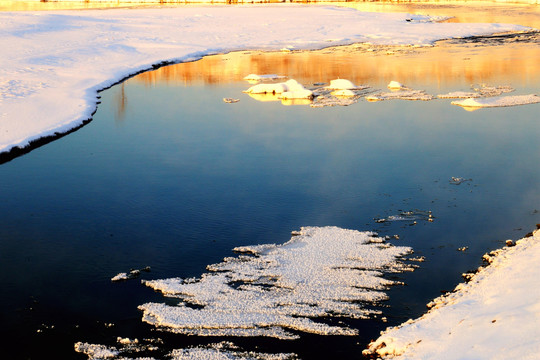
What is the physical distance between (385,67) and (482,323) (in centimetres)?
1923

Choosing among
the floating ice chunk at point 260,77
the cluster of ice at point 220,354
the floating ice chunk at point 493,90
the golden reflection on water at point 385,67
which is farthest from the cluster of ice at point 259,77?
the cluster of ice at point 220,354

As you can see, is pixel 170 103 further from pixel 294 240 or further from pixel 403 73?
pixel 294 240

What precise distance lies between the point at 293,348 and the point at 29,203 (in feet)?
19.4

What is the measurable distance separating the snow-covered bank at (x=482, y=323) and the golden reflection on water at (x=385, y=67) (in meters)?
13.3

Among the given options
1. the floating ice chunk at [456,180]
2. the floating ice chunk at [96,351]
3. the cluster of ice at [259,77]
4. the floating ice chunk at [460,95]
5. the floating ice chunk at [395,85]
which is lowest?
the floating ice chunk at [96,351]

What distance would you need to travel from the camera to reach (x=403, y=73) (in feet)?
72.8

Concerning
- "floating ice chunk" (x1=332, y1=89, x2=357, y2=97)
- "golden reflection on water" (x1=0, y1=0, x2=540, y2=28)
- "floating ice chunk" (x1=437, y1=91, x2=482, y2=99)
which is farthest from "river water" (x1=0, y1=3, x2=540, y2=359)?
"golden reflection on water" (x1=0, y1=0, x2=540, y2=28)

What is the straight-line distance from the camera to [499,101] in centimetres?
1694

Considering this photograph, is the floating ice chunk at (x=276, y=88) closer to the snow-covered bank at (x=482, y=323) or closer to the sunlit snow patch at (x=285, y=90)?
the sunlit snow patch at (x=285, y=90)

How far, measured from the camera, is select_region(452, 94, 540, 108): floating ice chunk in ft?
54.6

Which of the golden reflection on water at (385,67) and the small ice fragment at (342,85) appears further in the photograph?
the golden reflection on water at (385,67)

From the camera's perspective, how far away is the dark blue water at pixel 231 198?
6.81 metres

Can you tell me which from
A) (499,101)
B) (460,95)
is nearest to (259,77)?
(460,95)

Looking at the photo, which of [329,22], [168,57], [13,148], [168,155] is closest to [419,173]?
[168,155]
